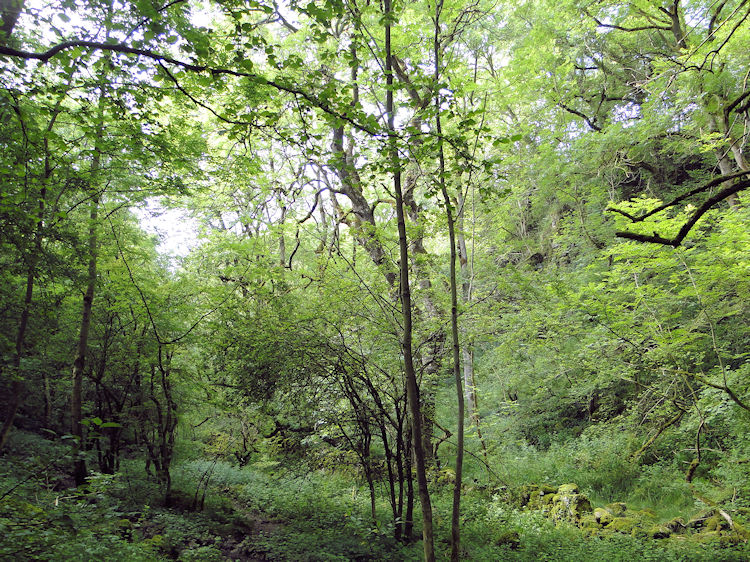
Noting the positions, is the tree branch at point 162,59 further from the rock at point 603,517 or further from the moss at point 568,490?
the moss at point 568,490

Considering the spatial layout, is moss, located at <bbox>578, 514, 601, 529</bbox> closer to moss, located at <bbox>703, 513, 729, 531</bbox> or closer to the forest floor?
the forest floor

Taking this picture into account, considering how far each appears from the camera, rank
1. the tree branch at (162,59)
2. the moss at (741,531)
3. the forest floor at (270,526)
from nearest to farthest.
Answer: the tree branch at (162,59), the forest floor at (270,526), the moss at (741,531)

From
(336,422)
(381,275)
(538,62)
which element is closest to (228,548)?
(336,422)

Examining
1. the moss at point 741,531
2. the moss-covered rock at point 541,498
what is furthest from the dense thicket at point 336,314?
the moss-covered rock at point 541,498

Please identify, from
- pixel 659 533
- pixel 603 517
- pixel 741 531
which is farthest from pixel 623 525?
pixel 741 531

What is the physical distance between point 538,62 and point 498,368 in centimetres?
821

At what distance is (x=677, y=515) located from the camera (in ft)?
20.6

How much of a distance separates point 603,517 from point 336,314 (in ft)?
16.8

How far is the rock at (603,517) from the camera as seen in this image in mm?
6016

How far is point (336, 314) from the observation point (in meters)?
5.45

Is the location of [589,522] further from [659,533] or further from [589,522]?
[659,533]

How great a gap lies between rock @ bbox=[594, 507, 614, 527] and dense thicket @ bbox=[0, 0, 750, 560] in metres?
0.36

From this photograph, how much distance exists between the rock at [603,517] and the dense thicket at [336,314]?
0.36m

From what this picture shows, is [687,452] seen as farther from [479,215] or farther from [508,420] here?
[479,215]
